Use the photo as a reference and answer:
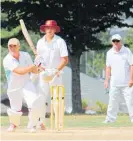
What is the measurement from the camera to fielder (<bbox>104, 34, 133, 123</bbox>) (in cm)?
1444

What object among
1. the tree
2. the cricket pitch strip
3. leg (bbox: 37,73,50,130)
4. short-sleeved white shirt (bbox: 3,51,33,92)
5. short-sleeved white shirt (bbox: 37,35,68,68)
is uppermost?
the tree

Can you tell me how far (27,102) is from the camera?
1205 centimetres

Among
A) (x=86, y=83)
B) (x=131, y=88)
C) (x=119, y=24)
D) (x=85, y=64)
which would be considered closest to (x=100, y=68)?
(x=85, y=64)

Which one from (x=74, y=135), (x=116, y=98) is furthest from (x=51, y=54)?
(x=116, y=98)

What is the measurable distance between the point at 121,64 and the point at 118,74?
0.23m

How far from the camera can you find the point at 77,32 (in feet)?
80.6

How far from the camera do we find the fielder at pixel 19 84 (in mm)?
11898

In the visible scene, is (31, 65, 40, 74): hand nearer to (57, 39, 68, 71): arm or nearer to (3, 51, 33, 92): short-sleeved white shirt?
(3, 51, 33, 92): short-sleeved white shirt

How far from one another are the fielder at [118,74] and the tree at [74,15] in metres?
9.92

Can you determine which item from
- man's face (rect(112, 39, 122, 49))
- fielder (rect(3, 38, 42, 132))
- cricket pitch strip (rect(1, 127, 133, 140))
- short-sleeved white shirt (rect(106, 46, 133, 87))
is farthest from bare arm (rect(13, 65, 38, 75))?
short-sleeved white shirt (rect(106, 46, 133, 87))

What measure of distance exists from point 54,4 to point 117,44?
405 inches

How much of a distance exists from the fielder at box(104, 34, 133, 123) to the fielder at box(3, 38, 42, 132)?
9.15 feet

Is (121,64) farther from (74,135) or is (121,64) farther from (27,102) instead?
(74,135)

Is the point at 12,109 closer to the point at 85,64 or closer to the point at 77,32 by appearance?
the point at 77,32
